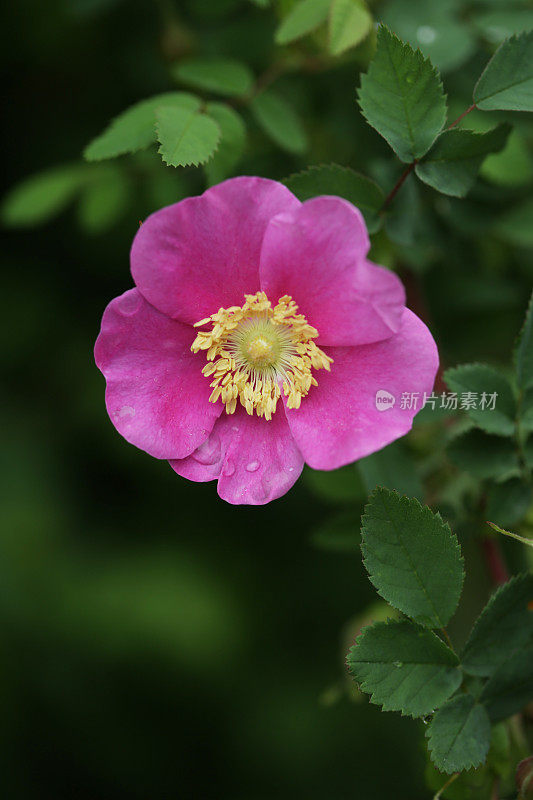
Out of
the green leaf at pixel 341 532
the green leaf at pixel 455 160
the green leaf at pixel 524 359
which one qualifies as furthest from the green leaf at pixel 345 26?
the green leaf at pixel 341 532

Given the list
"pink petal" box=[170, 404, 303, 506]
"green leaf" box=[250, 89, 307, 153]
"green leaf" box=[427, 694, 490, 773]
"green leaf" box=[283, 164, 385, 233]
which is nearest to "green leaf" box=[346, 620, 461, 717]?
"green leaf" box=[427, 694, 490, 773]

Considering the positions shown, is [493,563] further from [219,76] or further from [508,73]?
[219,76]

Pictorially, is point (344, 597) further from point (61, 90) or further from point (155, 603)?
point (61, 90)

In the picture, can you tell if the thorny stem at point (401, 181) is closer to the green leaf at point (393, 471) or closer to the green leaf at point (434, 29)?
the green leaf at point (434, 29)

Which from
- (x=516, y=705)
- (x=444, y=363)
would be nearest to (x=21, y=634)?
(x=444, y=363)

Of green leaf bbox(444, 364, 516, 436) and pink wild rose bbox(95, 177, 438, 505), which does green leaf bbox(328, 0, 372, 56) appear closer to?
pink wild rose bbox(95, 177, 438, 505)
